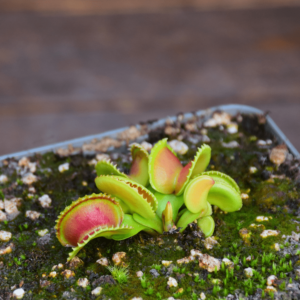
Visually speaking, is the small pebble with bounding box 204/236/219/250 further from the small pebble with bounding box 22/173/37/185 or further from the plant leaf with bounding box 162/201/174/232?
the small pebble with bounding box 22/173/37/185

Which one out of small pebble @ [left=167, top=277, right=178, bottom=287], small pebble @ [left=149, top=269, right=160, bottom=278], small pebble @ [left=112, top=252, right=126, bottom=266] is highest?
small pebble @ [left=167, top=277, right=178, bottom=287]

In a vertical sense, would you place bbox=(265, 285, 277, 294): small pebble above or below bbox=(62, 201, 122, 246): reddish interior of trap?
below

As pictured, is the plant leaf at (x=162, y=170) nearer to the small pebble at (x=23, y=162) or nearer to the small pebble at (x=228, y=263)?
the small pebble at (x=228, y=263)

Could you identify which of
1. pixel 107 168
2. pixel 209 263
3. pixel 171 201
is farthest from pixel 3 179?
pixel 209 263

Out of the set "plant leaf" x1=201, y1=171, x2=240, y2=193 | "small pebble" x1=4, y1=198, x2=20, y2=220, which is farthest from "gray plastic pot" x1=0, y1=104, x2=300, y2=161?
"plant leaf" x1=201, y1=171, x2=240, y2=193

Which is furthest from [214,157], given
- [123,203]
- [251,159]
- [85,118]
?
[85,118]

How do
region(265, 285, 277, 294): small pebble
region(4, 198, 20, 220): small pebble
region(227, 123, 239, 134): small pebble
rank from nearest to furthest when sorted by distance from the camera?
region(265, 285, 277, 294): small pebble < region(4, 198, 20, 220): small pebble < region(227, 123, 239, 134): small pebble
